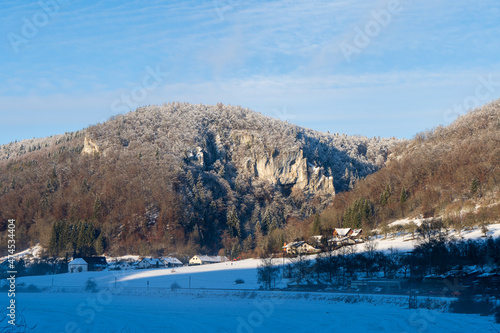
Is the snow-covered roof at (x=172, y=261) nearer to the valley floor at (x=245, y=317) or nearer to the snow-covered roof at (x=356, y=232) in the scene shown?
the snow-covered roof at (x=356, y=232)

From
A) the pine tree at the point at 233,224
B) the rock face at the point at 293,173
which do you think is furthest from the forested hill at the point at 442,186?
the rock face at the point at 293,173

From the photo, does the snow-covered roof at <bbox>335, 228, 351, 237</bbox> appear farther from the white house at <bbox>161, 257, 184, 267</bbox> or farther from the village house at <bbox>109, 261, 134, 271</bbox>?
the village house at <bbox>109, 261, 134, 271</bbox>

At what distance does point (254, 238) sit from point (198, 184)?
33.8m

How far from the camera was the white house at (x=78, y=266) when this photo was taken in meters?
92.4

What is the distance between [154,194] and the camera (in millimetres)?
150625

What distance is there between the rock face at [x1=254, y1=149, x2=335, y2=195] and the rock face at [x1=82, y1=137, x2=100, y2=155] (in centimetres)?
6352

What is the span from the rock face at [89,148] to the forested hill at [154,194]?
21.0 inches

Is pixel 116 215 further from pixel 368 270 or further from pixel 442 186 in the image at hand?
pixel 368 270

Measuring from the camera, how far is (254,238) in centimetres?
13912

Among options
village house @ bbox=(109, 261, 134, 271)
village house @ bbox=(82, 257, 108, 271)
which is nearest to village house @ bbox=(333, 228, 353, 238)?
village house @ bbox=(109, 261, 134, 271)

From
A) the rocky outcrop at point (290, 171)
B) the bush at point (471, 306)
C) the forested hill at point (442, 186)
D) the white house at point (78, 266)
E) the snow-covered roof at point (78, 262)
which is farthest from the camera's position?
the rocky outcrop at point (290, 171)

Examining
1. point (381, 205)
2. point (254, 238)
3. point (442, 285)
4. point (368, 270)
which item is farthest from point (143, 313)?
point (254, 238)

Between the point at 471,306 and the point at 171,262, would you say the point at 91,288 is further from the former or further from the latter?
the point at 471,306

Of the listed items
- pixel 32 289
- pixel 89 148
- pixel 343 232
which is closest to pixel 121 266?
pixel 32 289
